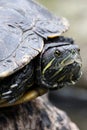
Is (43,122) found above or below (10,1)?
below

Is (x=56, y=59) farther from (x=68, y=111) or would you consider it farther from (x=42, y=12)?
(x=68, y=111)

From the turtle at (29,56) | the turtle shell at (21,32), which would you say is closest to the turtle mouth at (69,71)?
the turtle at (29,56)

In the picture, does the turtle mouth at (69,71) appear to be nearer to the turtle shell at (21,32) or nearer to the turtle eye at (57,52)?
the turtle eye at (57,52)

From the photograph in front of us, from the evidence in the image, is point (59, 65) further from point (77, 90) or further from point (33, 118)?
point (77, 90)

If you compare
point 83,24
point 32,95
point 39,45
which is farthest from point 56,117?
point 83,24

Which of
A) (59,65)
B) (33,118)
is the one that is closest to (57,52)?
(59,65)

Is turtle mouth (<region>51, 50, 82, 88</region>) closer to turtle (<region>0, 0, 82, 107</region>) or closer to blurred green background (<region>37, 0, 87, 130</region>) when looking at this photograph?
turtle (<region>0, 0, 82, 107</region>)
